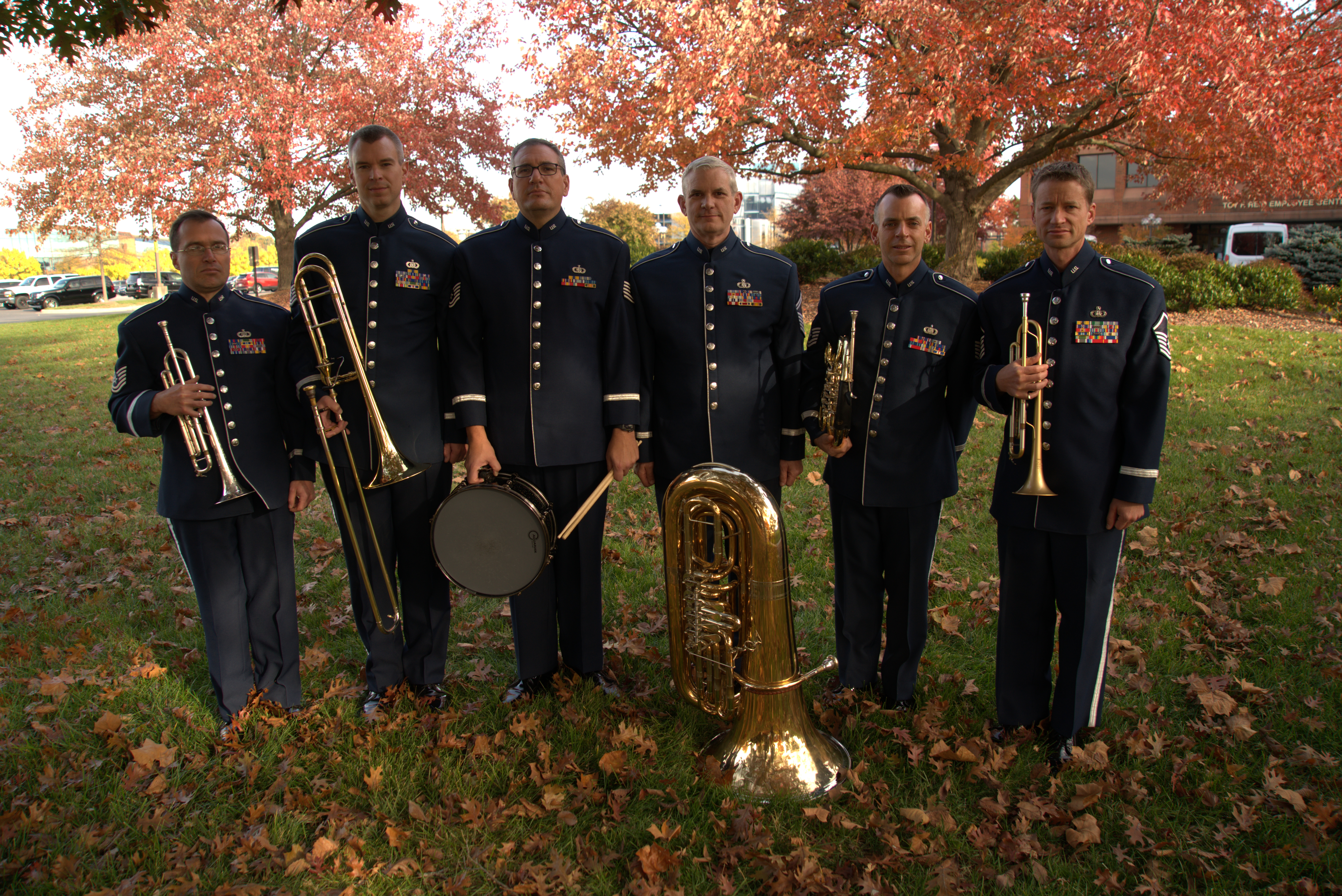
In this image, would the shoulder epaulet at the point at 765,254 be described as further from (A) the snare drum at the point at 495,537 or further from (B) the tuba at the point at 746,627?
(A) the snare drum at the point at 495,537

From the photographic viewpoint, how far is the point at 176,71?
63.5ft

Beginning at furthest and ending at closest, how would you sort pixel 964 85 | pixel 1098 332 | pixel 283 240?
pixel 283 240 → pixel 964 85 → pixel 1098 332

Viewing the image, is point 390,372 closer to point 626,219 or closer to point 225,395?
point 225,395

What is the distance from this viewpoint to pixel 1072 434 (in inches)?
122

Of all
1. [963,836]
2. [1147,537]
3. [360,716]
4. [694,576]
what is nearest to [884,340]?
[694,576]

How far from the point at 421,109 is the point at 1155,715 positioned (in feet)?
73.3

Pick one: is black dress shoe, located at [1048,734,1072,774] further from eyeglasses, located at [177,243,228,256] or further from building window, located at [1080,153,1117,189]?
building window, located at [1080,153,1117,189]

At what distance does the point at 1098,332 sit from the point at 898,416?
0.81 m

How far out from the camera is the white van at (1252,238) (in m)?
29.1

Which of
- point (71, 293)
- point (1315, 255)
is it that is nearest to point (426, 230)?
point (1315, 255)

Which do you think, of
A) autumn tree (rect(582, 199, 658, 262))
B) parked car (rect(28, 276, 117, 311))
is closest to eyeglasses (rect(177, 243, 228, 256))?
autumn tree (rect(582, 199, 658, 262))

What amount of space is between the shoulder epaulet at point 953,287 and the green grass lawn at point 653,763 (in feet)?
5.93

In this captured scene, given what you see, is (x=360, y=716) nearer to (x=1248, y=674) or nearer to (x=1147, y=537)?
(x=1248, y=674)

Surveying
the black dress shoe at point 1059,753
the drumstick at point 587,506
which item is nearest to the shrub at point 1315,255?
the black dress shoe at point 1059,753
